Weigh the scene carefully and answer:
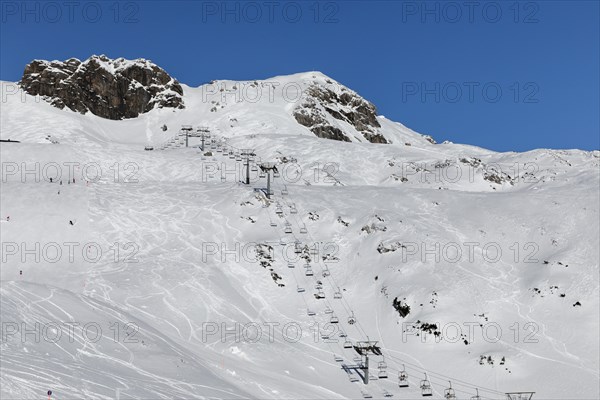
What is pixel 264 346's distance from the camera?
33.8 meters

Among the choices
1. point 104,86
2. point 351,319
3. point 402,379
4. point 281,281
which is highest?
point 104,86

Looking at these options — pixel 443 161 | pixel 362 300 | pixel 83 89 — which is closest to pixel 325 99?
pixel 83 89

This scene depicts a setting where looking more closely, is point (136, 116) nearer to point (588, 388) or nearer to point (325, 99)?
point (325, 99)

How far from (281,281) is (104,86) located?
3609 inches

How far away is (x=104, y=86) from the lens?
12075cm

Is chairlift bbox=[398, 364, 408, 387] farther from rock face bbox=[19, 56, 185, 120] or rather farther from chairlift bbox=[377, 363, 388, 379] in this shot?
rock face bbox=[19, 56, 185, 120]

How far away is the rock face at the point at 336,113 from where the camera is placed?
358 feet

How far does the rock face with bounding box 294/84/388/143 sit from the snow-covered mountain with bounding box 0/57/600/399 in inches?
1708

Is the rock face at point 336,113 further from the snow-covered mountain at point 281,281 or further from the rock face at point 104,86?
the snow-covered mountain at point 281,281

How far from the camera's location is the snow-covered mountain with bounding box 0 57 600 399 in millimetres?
27406

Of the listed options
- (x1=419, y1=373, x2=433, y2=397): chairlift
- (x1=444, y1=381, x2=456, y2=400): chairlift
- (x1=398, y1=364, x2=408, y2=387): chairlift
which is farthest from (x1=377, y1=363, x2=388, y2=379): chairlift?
(x1=444, y1=381, x2=456, y2=400): chairlift

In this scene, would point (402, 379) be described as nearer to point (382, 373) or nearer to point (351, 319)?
point (382, 373)

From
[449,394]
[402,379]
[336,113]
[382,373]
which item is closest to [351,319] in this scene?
[382,373]

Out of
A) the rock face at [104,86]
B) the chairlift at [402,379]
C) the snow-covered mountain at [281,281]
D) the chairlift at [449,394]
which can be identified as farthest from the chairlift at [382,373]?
the rock face at [104,86]
